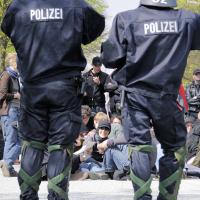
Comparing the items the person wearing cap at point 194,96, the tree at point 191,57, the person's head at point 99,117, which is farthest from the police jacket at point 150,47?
the tree at point 191,57

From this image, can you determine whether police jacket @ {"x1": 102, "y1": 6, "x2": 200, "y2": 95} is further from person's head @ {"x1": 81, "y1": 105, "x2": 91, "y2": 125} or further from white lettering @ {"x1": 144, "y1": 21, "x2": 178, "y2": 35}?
person's head @ {"x1": 81, "y1": 105, "x2": 91, "y2": 125}

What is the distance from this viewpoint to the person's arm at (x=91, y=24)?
20.8ft

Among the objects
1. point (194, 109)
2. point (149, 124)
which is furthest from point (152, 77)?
point (194, 109)

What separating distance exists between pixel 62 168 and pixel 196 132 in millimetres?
6505

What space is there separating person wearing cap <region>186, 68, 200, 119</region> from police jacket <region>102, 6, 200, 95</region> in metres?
8.16

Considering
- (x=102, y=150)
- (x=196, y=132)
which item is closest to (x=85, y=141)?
(x=102, y=150)

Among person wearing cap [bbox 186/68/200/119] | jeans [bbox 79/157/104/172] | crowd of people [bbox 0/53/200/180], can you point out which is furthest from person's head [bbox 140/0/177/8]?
person wearing cap [bbox 186/68/200/119]

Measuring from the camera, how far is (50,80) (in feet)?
20.5

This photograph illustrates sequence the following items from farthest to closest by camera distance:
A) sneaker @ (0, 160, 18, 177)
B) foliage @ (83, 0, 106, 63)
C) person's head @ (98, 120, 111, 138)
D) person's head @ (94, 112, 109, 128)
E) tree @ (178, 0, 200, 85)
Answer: tree @ (178, 0, 200, 85), foliage @ (83, 0, 106, 63), person's head @ (94, 112, 109, 128), person's head @ (98, 120, 111, 138), sneaker @ (0, 160, 18, 177)

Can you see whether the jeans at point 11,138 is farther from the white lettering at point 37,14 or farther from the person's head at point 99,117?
the white lettering at point 37,14

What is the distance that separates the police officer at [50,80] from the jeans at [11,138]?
4.66 meters

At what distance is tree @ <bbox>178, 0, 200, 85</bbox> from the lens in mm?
29594

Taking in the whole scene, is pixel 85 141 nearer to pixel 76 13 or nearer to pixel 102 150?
pixel 102 150

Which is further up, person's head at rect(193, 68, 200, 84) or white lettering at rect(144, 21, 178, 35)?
white lettering at rect(144, 21, 178, 35)
